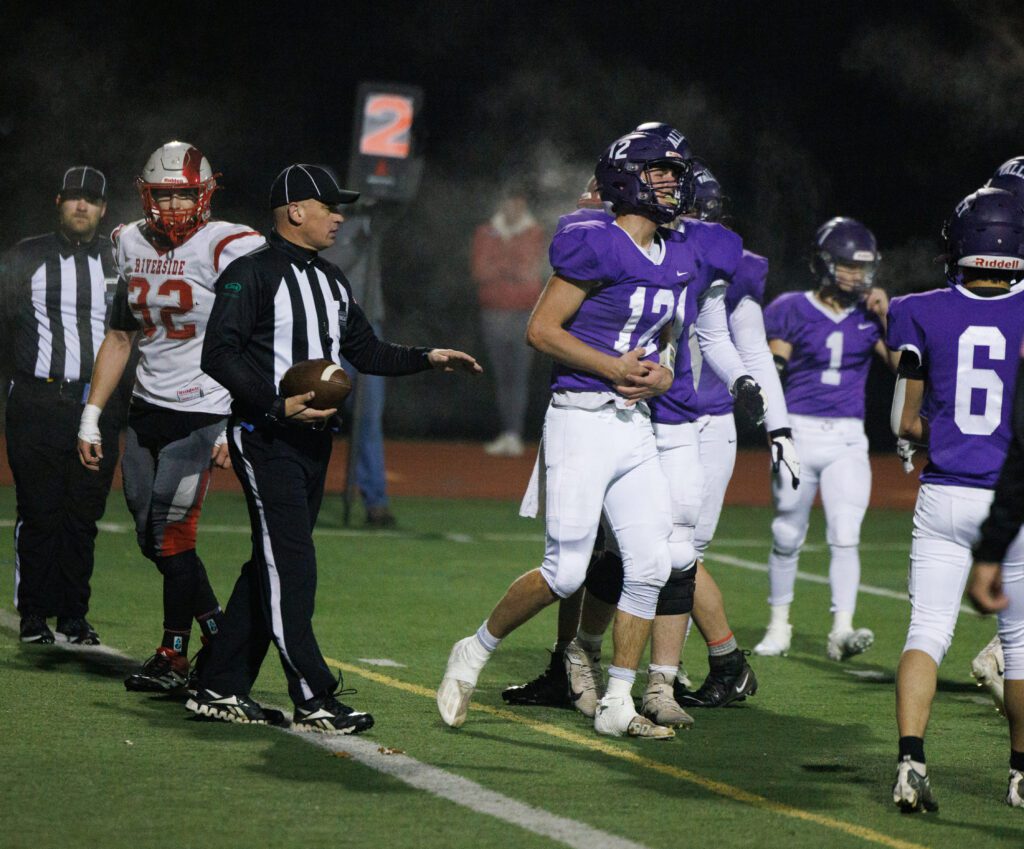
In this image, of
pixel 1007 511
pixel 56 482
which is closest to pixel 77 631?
pixel 56 482

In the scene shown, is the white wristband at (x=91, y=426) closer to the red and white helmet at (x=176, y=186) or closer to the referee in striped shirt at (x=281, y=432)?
the red and white helmet at (x=176, y=186)

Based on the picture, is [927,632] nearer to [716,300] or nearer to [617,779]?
[617,779]

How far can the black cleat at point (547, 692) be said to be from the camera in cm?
611

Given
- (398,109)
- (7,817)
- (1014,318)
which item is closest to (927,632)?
(1014,318)

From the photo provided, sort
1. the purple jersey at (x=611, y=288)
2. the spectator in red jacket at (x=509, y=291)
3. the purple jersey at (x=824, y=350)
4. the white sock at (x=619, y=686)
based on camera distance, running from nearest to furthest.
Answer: the purple jersey at (x=611, y=288) → the white sock at (x=619, y=686) → the purple jersey at (x=824, y=350) → the spectator in red jacket at (x=509, y=291)

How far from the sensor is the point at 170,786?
466 centimetres

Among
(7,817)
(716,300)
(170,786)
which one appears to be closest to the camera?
(7,817)

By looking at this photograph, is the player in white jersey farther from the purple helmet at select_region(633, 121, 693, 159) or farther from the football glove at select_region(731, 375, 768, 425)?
the football glove at select_region(731, 375, 768, 425)

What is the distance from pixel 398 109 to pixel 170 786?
24.5ft

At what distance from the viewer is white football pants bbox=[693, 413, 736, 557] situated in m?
6.59

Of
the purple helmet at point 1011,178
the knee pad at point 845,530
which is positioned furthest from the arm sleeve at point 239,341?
the knee pad at point 845,530

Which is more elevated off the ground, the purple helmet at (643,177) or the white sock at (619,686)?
the purple helmet at (643,177)

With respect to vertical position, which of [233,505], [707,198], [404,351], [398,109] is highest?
[398,109]

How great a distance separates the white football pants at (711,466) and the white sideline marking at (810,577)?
2.60 metres
